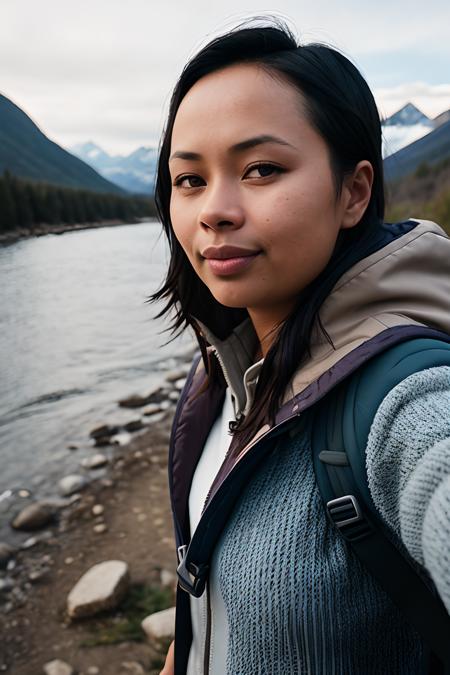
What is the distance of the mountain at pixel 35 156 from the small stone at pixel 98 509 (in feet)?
308

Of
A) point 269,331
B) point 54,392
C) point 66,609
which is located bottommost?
point 54,392

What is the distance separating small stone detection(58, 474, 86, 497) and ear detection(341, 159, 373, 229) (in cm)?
447

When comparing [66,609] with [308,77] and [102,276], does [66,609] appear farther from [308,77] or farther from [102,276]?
[102,276]

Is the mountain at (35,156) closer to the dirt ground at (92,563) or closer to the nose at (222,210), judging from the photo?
the dirt ground at (92,563)

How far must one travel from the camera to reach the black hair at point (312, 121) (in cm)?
106

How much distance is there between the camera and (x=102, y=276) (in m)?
20.2

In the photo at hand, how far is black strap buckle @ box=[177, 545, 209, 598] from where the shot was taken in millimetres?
1113

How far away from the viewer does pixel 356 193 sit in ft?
3.77

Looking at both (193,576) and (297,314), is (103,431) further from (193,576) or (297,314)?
(297,314)

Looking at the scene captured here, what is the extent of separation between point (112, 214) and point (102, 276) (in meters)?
39.9

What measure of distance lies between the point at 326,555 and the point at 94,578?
9.83 ft

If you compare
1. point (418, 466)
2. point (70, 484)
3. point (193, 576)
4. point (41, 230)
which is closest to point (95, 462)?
point (70, 484)

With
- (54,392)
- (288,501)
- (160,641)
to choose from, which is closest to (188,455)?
(288,501)

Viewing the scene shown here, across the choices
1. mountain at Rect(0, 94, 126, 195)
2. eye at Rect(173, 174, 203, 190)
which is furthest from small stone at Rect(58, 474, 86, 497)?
mountain at Rect(0, 94, 126, 195)
